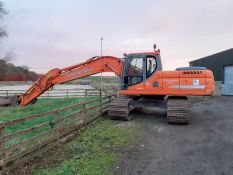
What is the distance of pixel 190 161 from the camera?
5.49m

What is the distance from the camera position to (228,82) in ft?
72.9

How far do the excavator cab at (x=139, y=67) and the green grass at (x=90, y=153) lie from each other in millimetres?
2367

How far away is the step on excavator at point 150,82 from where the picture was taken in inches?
367

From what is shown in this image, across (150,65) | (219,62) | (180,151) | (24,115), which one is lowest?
(180,151)

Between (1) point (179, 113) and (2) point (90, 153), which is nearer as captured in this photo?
(2) point (90, 153)

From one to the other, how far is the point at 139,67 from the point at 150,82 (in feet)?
2.75

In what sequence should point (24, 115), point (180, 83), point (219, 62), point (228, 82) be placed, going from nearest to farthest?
point (180, 83), point (24, 115), point (228, 82), point (219, 62)

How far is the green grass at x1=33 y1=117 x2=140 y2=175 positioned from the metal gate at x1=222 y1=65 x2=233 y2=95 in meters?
16.3

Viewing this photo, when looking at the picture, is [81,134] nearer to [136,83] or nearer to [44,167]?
[44,167]

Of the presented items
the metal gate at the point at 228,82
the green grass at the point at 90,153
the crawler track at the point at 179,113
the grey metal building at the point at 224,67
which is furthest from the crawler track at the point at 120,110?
the grey metal building at the point at 224,67

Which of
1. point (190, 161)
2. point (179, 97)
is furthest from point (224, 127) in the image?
point (190, 161)

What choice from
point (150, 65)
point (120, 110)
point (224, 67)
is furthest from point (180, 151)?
point (224, 67)

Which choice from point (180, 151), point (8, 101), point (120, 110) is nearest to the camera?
point (180, 151)

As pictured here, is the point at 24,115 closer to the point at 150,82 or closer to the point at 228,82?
the point at 150,82
